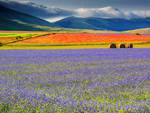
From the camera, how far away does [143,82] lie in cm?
1280

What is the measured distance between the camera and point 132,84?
12281 mm

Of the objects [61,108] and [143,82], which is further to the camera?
[143,82]

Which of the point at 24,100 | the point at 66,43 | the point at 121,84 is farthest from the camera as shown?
the point at 66,43

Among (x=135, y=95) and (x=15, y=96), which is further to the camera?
(x=135, y=95)

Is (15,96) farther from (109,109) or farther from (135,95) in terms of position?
(135,95)

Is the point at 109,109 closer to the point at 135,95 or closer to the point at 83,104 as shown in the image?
the point at 83,104

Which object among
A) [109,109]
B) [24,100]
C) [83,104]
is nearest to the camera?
[109,109]

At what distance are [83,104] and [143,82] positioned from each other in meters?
6.01

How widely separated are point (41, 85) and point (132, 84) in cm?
337

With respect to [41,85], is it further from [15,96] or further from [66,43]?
[66,43]

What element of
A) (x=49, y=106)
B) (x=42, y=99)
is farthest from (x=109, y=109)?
(x=42, y=99)

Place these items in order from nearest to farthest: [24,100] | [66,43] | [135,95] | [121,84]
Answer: [24,100] → [135,95] → [121,84] → [66,43]

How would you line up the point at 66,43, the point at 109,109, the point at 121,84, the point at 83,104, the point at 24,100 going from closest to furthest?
the point at 109,109
the point at 83,104
the point at 24,100
the point at 121,84
the point at 66,43

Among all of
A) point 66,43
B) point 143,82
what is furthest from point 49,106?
point 66,43
